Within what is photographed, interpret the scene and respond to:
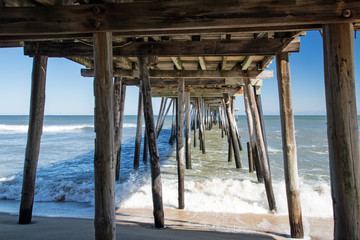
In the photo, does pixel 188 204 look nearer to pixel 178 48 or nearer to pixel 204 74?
pixel 204 74

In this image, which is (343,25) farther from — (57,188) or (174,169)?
(174,169)

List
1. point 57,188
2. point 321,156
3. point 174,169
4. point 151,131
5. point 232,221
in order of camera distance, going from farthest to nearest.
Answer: point 321,156
point 174,169
point 57,188
point 232,221
point 151,131

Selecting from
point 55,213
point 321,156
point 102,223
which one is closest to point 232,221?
point 102,223

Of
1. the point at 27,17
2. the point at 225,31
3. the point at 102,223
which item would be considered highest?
the point at 27,17

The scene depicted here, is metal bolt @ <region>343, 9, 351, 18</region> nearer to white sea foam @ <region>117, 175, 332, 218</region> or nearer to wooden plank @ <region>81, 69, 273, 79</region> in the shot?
wooden plank @ <region>81, 69, 273, 79</region>

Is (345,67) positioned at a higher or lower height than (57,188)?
higher

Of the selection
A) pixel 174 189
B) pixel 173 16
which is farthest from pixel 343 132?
pixel 174 189

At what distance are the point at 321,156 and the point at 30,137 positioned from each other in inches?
441

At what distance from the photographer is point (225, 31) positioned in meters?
2.46

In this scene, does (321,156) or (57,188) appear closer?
(57,188)

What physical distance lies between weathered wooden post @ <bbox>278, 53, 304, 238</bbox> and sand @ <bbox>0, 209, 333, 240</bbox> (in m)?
0.37

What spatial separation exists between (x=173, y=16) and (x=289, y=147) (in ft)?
7.15

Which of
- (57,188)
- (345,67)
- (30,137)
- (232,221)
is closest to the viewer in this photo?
(345,67)

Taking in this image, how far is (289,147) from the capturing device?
3.10 metres
